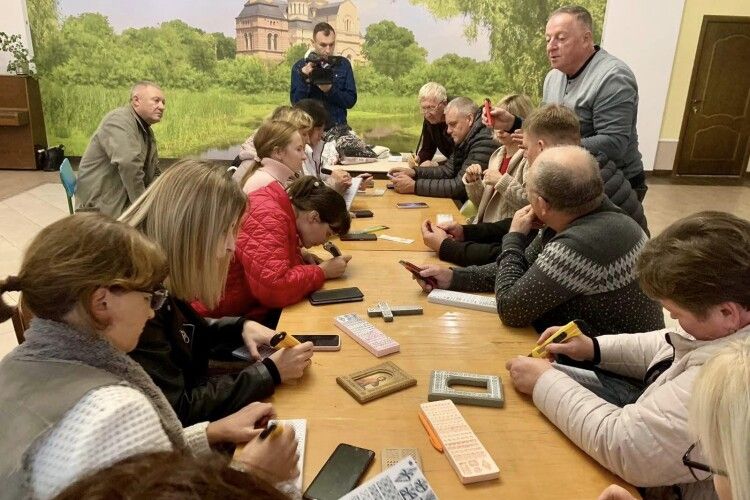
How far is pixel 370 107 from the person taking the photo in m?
8.25

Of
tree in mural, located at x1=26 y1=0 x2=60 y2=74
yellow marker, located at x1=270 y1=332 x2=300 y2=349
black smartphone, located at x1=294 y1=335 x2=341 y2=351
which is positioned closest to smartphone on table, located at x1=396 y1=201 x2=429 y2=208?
black smartphone, located at x1=294 y1=335 x2=341 y2=351

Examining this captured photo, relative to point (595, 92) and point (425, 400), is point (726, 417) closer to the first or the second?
point (425, 400)

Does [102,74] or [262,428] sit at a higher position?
[102,74]

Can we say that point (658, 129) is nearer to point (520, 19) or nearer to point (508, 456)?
point (520, 19)

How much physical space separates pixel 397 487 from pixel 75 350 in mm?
656

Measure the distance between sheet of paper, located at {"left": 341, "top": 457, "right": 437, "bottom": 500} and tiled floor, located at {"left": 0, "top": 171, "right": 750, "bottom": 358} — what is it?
4.28m

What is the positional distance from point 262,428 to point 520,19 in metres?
7.61

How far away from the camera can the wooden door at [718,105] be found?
774 centimetres

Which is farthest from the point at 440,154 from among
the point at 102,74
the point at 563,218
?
the point at 102,74

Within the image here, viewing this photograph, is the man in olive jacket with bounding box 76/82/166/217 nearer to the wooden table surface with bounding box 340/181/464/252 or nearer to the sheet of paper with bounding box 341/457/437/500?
the wooden table surface with bounding box 340/181/464/252

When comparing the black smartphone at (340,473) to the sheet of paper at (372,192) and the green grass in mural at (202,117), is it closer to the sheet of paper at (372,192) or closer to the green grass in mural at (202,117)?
the sheet of paper at (372,192)

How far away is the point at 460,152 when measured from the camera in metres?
4.34

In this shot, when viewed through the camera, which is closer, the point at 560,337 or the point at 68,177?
the point at 560,337

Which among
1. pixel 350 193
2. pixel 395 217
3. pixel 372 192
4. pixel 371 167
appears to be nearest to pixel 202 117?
pixel 371 167
